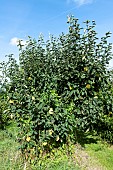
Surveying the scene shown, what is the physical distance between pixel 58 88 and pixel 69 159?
1.46 meters

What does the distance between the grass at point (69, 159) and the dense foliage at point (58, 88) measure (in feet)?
0.67

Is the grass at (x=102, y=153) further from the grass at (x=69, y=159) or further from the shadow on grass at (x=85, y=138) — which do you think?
the shadow on grass at (x=85, y=138)

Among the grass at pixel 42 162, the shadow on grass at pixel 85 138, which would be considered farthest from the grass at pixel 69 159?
the shadow on grass at pixel 85 138

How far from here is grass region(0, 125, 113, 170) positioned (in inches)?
179

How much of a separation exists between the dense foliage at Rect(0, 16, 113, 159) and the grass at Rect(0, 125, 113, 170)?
205 millimetres

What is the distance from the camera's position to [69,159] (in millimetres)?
4887

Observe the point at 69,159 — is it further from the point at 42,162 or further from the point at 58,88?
the point at 58,88

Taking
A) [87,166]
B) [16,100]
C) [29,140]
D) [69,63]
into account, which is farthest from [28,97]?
[87,166]

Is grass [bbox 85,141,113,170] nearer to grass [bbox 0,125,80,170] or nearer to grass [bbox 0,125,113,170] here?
grass [bbox 0,125,113,170]

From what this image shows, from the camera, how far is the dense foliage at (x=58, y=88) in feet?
15.9

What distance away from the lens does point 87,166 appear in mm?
4656

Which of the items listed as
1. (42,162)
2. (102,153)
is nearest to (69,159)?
(42,162)

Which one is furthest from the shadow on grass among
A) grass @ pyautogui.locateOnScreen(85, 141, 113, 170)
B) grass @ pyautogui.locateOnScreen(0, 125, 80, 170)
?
grass @ pyautogui.locateOnScreen(0, 125, 80, 170)

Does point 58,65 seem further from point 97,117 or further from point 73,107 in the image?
point 97,117
